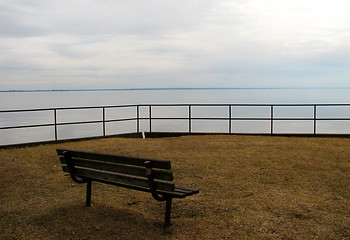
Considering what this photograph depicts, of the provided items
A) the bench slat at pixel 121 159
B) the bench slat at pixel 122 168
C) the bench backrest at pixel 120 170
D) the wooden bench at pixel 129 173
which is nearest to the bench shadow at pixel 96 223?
the wooden bench at pixel 129 173

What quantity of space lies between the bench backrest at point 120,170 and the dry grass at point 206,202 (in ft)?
1.48

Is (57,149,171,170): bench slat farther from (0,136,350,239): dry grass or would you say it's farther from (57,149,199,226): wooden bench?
(0,136,350,239): dry grass

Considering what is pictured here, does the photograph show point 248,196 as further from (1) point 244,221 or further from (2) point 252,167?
(2) point 252,167

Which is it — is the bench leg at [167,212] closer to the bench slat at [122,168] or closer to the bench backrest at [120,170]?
the bench backrest at [120,170]

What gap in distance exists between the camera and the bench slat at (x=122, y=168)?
3.66 m

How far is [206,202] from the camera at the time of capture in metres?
4.82

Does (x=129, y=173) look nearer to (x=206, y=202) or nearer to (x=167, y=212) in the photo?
(x=167, y=212)

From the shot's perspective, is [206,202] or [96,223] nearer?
[96,223]

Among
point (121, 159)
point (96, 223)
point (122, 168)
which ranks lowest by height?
point (96, 223)

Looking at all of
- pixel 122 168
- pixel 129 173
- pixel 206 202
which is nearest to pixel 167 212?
pixel 129 173

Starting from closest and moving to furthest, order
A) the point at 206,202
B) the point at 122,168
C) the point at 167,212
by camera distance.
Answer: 1. the point at 167,212
2. the point at 122,168
3. the point at 206,202

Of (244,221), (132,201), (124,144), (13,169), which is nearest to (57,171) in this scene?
Answer: (13,169)

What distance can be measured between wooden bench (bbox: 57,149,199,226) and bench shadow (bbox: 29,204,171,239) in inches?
8.5

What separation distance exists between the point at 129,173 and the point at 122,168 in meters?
0.13
